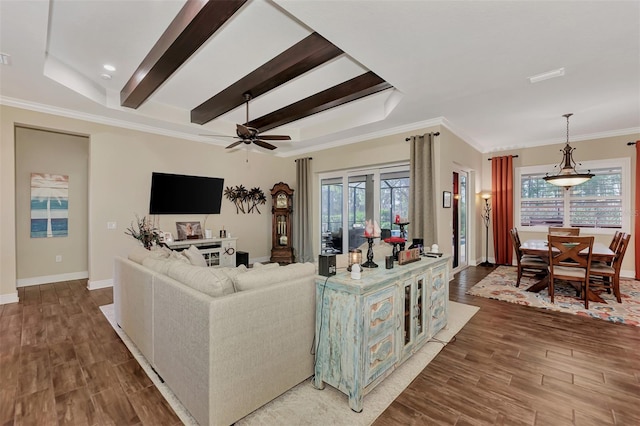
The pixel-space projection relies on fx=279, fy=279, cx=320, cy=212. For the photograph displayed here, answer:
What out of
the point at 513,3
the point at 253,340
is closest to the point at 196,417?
the point at 253,340

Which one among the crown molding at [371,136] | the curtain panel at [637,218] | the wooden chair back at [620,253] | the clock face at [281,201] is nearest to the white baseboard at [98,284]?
the clock face at [281,201]

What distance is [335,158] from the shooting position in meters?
6.20

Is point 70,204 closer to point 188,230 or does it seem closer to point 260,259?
point 188,230

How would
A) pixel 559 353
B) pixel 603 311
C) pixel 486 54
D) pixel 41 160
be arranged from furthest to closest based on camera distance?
pixel 41 160, pixel 603 311, pixel 486 54, pixel 559 353

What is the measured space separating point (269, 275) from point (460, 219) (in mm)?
5388

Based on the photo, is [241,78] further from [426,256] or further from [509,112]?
[509,112]

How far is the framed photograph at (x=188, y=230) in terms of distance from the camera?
17.7ft

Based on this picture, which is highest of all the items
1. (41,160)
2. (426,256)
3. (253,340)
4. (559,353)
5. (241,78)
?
(241,78)

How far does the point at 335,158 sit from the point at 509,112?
3223 millimetres

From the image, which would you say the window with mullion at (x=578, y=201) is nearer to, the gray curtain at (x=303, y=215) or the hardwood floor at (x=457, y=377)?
the hardwood floor at (x=457, y=377)

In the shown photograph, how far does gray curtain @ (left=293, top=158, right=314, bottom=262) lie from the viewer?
677cm

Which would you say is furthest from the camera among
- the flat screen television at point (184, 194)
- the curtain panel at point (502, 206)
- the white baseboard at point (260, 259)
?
the white baseboard at point (260, 259)

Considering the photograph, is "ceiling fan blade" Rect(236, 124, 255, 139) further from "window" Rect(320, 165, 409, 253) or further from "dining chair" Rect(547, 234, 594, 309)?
"dining chair" Rect(547, 234, 594, 309)

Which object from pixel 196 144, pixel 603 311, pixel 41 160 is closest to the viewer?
pixel 603 311
